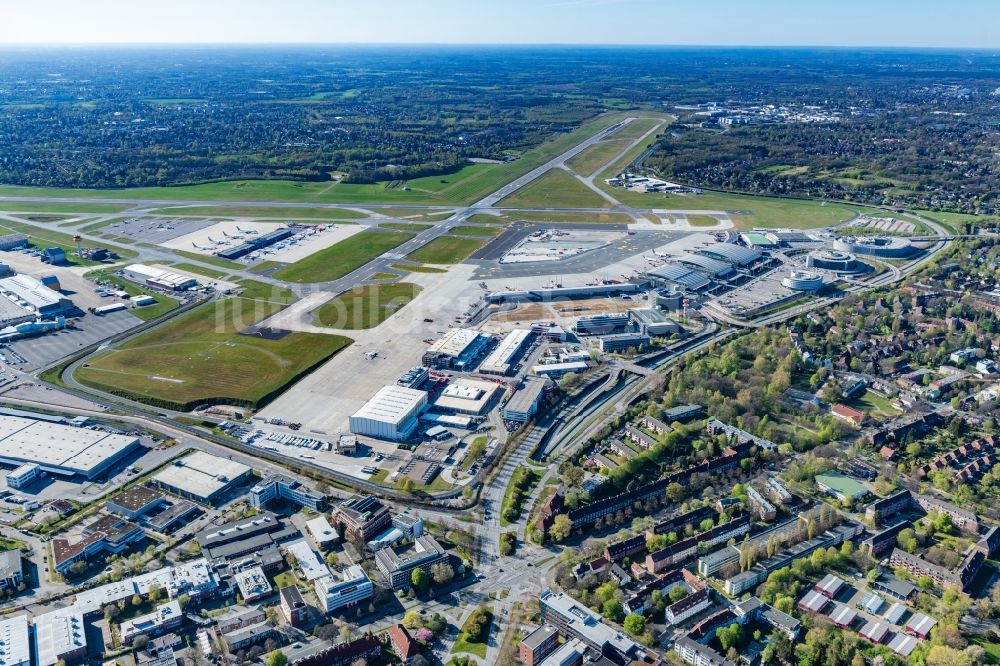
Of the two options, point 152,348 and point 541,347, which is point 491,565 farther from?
point 152,348

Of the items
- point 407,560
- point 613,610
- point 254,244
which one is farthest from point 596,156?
point 613,610

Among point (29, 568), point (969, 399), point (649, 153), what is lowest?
point (29, 568)

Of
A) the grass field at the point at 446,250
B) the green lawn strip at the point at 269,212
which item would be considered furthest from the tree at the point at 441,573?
the green lawn strip at the point at 269,212

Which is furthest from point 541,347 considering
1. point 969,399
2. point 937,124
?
point 937,124

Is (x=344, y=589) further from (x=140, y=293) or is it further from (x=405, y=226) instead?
(x=405, y=226)

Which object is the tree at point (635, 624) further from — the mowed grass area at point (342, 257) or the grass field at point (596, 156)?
the grass field at point (596, 156)
